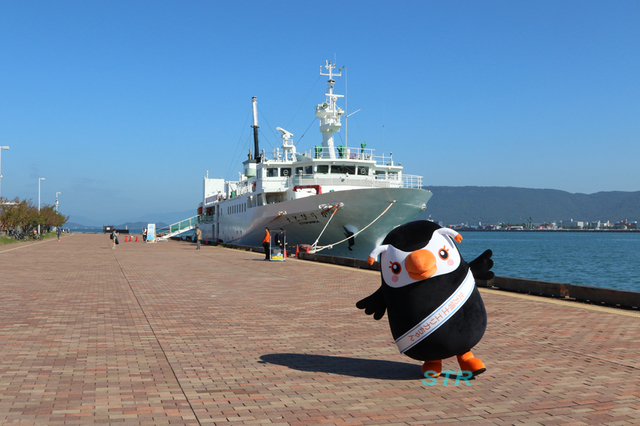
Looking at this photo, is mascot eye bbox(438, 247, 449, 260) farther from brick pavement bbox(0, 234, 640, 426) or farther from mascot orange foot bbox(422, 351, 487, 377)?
brick pavement bbox(0, 234, 640, 426)

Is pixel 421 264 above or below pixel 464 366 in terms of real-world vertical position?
above

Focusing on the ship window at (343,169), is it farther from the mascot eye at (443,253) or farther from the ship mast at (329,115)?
the mascot eye at (443,253)

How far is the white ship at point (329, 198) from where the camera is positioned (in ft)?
94.6

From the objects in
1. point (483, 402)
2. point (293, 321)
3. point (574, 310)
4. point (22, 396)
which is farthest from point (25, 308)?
point (574, 310)

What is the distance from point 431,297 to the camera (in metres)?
5.56

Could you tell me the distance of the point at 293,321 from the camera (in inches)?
371

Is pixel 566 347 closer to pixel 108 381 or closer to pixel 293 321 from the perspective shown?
pixel 293 321

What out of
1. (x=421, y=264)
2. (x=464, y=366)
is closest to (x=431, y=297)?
(x=421, y=264)

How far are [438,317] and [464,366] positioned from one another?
696 mm

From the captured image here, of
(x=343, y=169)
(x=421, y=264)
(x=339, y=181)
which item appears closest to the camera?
(x=421, y=264)

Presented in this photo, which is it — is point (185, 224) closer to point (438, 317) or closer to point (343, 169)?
point (343, 169)

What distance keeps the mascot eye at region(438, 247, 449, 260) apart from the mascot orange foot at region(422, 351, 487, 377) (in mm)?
1082

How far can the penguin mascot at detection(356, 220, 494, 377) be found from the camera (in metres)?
5.55

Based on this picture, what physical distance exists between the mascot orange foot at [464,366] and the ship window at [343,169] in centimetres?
2800
